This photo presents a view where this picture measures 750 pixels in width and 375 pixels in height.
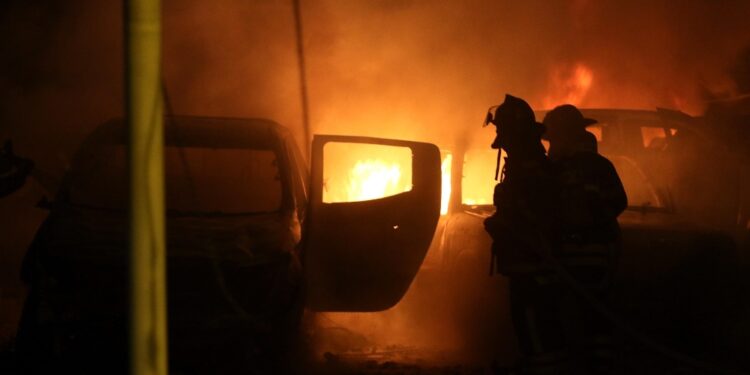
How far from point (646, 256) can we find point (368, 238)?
1.92 meters

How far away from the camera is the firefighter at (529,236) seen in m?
5.58

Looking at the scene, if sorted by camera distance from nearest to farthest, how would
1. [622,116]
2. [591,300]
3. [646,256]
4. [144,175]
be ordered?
[144,175], [591,300], [646,256], [622,116]

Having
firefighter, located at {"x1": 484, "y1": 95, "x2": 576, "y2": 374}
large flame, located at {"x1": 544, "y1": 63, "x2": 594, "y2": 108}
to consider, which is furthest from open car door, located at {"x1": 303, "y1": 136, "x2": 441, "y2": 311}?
large flame, located at {"x1": 544, "y1": 63, "x2": 594, "y2": 108}

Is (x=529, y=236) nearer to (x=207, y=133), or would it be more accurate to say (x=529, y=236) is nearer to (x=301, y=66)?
(x=207, y=133)

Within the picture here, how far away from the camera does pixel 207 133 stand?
677 cm

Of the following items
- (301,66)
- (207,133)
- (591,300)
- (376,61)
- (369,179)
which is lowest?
(591,300)

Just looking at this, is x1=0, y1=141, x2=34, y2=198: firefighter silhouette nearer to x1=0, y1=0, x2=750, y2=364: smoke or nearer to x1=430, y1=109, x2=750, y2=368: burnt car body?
x1=430, y1=109, x2=750, y2=368: burnt car body

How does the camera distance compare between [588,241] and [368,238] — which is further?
[368,238]

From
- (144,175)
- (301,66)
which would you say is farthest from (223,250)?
(301,66)

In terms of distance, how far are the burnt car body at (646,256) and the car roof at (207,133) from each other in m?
1.77

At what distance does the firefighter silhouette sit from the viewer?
6.78 meters

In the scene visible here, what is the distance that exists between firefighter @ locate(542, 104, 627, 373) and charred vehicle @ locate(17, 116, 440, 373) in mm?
1308

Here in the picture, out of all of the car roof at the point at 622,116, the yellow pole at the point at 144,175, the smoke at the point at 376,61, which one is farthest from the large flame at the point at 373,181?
the yellow pole at the point at 144,175

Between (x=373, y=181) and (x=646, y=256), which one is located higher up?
(x=373, y=181)
